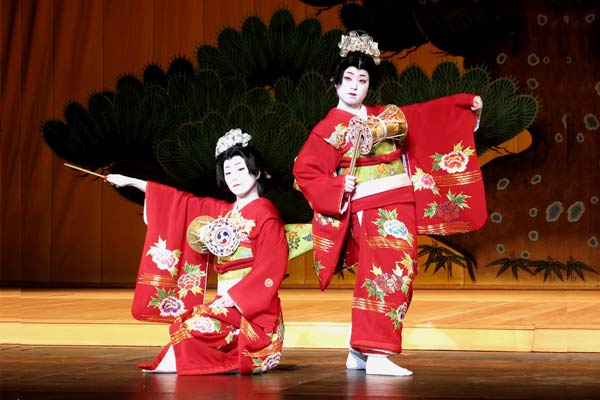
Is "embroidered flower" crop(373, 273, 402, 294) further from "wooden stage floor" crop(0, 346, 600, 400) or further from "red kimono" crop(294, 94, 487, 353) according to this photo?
"wooden stage floor" crop(0, 346, 600, 400)

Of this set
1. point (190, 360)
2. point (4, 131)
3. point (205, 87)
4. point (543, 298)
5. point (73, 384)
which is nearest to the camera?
point (73, 384)

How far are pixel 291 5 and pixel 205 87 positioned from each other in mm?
1342

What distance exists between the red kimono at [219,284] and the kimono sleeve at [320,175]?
0.58 feet

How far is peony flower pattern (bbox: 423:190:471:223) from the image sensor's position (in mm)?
3736

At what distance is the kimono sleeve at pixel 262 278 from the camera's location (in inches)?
140

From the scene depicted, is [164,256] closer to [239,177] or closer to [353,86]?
[239,177]

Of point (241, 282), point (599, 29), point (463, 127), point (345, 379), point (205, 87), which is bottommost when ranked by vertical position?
point (345, 379)

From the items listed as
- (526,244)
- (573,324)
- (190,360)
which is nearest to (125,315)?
(190,360)

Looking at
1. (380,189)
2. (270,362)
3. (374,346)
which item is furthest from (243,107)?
(374,346)

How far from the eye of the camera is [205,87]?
19.9 feet

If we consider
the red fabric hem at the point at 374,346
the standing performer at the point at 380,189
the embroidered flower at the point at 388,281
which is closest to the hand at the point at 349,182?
the standing performer at the point at 380,189

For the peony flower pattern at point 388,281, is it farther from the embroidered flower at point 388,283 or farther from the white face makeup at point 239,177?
the white face makeup at point 239,177

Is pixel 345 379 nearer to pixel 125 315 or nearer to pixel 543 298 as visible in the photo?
pixel 125 315

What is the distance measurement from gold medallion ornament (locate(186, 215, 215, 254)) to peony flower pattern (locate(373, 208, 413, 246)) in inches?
24.4
